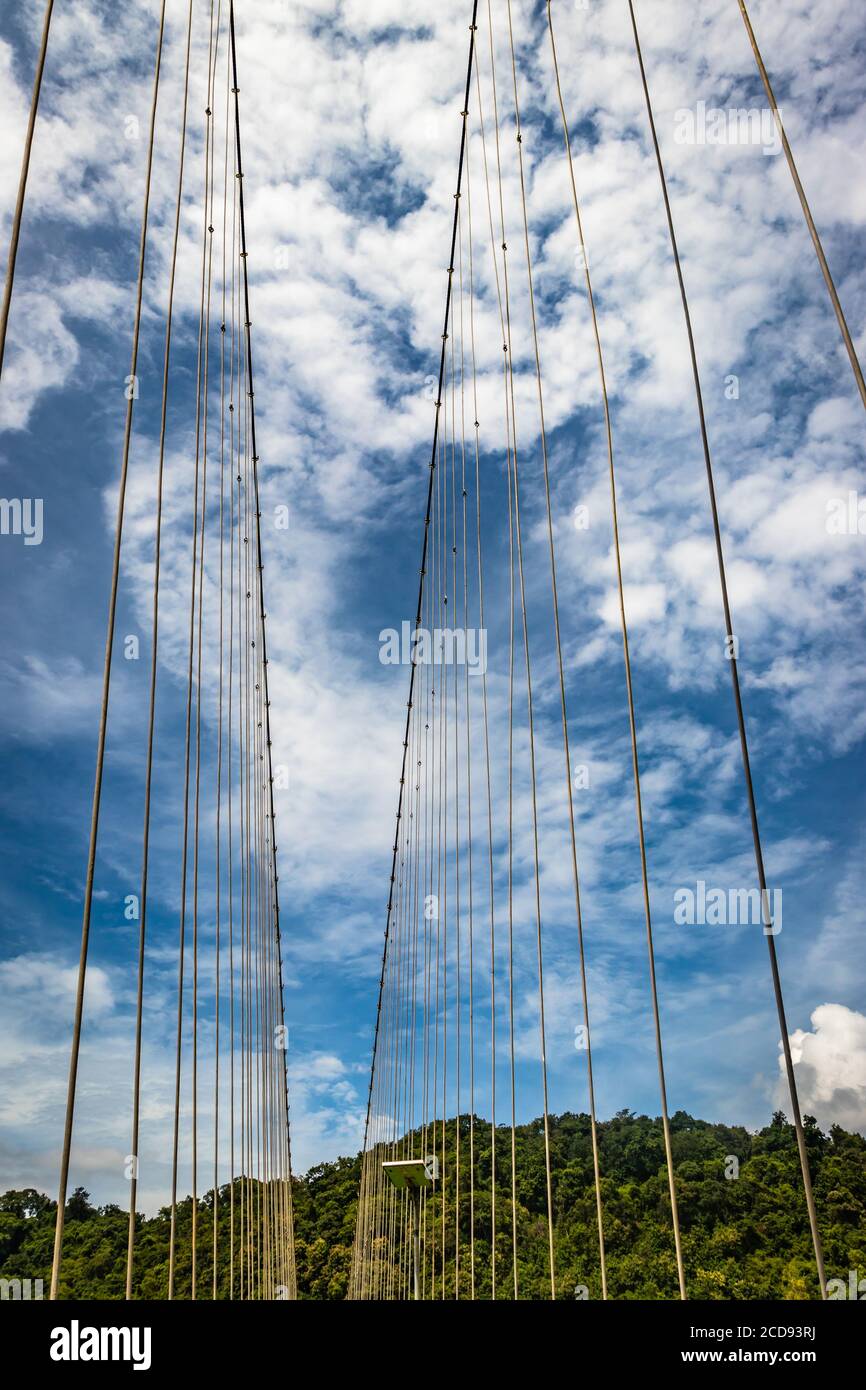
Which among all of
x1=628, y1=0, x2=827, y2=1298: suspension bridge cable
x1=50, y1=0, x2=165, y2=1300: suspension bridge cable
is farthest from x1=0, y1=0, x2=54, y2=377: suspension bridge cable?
x1=628, y1=0, x2=827, y2=1298: suspension bridge cable

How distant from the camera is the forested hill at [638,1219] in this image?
1753 centimetres

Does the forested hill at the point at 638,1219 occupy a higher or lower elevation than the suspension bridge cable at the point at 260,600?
lower

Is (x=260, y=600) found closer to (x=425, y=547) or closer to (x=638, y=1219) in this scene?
(x=425, y=547)

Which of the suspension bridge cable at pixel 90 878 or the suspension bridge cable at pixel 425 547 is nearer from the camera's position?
the suspension bridge cable at pixel 90 878

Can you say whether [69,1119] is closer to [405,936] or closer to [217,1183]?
[217,1183]

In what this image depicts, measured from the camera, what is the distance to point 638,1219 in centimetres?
2141

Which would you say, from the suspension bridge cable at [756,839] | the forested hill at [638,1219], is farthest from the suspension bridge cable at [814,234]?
the forested hill at [638,1219]

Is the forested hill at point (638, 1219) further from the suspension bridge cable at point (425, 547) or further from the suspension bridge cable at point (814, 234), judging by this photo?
the suspension bridge cable at point (814, 234)

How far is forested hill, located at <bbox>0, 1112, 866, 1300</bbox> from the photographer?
57.5ft
